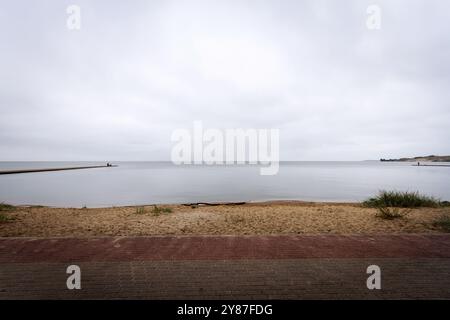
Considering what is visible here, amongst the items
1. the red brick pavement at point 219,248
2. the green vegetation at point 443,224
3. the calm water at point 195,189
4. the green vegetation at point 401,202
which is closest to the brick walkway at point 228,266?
the red brick pavement at point 219,248

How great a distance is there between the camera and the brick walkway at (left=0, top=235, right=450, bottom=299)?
3.67 metres

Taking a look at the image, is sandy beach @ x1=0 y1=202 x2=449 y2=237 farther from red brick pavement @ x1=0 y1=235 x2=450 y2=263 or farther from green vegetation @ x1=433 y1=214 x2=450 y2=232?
red brick pavement @ x1=0 y1=235 x2=450 y2=263

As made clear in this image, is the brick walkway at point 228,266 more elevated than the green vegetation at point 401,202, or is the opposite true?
the green vegetation at point 401,202

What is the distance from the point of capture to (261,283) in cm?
389

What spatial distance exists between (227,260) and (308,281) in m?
1.48

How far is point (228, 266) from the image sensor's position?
14.5 ft

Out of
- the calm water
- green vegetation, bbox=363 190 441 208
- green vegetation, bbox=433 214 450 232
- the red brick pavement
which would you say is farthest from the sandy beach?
the calm water

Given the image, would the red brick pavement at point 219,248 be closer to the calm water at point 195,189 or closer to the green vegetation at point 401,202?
the green vegetation at point 401,202

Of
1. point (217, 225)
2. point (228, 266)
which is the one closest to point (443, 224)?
point (217, 225)

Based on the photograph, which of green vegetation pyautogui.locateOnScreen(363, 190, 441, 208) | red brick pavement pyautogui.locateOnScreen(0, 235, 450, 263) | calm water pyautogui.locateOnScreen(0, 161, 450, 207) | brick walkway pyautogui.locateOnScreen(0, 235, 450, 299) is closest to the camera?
brick walkway pyautogui.locateOnScreen(0, 235, 450, 299)

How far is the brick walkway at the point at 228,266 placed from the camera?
3.67 meters
